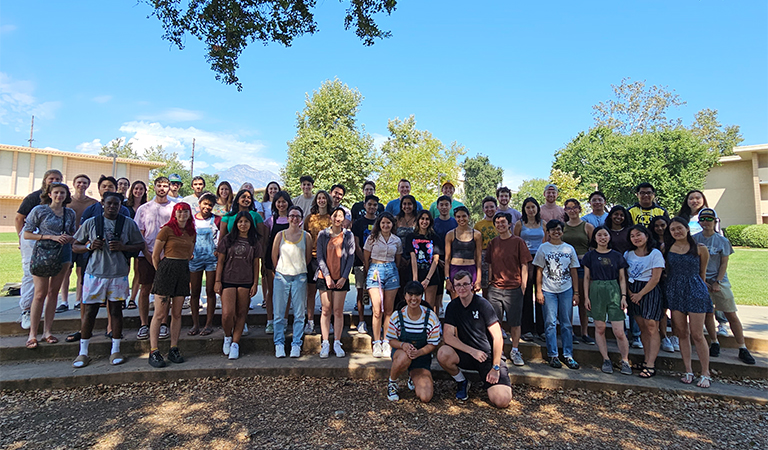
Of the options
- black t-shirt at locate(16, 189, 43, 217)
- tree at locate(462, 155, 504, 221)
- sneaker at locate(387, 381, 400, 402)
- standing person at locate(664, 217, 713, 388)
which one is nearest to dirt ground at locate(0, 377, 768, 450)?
sneaker at locate(387, 381, 400, 402)

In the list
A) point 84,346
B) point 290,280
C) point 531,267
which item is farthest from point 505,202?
point 84,346

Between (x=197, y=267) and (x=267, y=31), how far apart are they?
10.8 ft

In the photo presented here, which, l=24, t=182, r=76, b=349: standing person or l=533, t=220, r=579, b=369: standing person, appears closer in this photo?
l=24, t=182, r=76, b=349: standing person

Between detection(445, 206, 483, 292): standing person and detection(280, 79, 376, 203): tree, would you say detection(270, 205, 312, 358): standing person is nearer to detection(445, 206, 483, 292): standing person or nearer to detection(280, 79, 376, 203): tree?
detection(445, 206, 483, 292): standing person

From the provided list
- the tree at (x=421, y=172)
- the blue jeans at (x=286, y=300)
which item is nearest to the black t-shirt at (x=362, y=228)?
the blue jeans at (x=286, y=300)

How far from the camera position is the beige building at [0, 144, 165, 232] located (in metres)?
34.7

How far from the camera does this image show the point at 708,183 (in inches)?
1315

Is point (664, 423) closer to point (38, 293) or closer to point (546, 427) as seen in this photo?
point (546, 427)

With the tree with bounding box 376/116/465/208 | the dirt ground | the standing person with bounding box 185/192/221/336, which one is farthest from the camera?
the tree with bounding box 376/116/465/208

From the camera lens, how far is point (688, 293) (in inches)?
177

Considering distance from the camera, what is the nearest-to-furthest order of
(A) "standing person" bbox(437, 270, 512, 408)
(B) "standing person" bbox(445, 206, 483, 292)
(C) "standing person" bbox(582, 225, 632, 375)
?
(A) "standing person" bbox(437, 270, 512, 408), (C) "standing person" bbox(582, 225, 632, 375), (B) "standing person" bbox(445, 206, 483, 292)

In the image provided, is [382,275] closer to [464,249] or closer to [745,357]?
[464,249]

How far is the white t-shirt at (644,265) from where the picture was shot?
15.2 feet

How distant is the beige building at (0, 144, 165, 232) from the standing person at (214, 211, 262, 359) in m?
36.3
